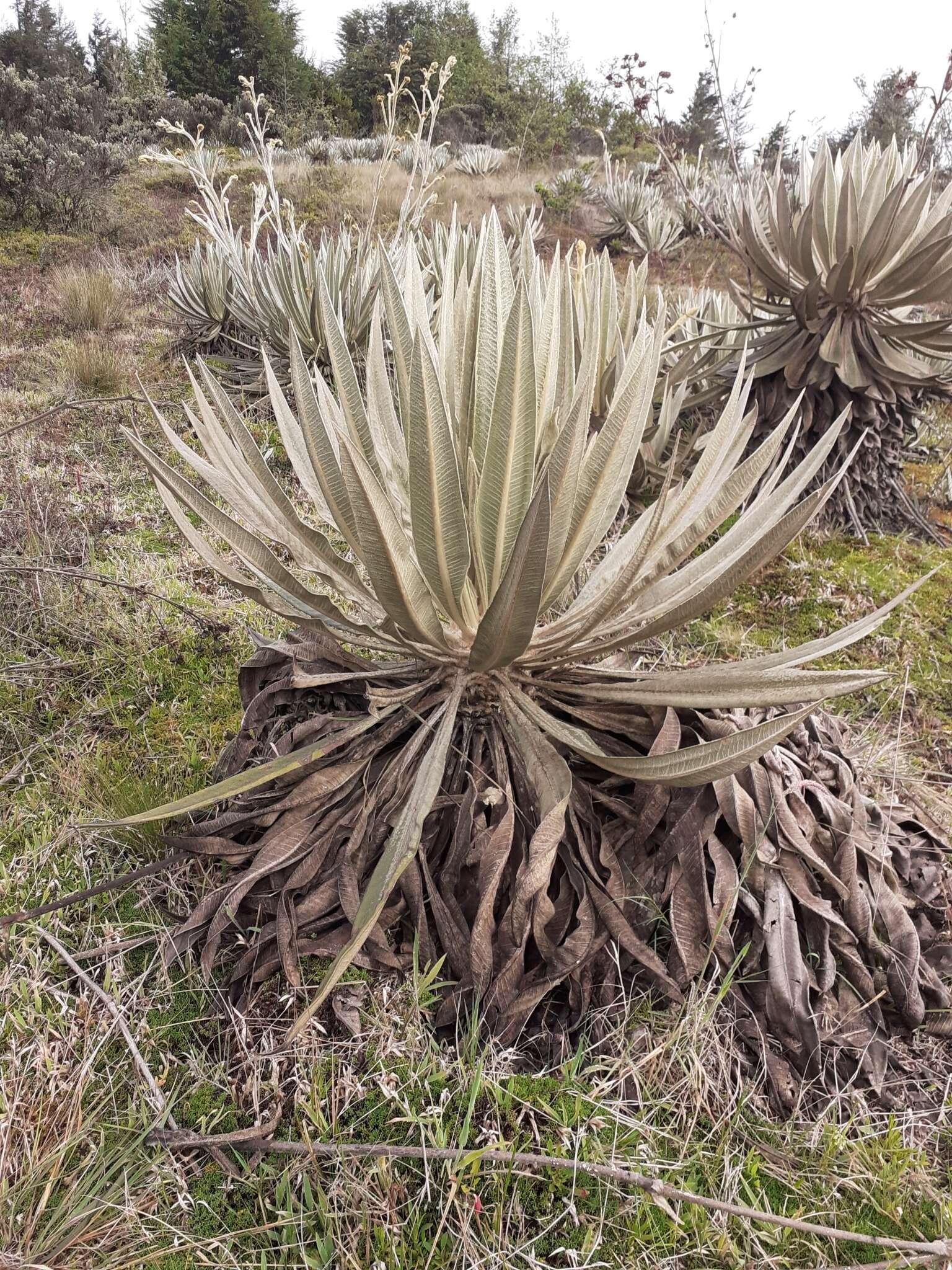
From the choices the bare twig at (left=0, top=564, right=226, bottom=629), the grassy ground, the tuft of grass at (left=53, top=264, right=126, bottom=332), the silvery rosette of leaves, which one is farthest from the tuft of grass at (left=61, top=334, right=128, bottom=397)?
the silvery rosette of leaves

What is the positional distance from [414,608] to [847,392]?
106 inches

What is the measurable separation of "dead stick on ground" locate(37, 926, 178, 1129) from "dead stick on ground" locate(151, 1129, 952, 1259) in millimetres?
43

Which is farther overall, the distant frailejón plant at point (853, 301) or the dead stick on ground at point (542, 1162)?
the distant frailejón plant at point (853, 301)

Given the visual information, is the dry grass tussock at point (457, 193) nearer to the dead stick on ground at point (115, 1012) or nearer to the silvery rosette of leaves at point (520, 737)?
the silvery rosette of leaves at point (520, 737)

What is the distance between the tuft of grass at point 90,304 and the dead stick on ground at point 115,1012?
671 cm

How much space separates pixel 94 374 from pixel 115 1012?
490 centimetres

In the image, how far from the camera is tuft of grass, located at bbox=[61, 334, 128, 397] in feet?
16.9

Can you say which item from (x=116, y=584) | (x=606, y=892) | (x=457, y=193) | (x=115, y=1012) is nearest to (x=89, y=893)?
(x=115, y=1012)

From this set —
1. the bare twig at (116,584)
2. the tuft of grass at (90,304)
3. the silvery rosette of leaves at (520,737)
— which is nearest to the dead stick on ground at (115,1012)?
the silvery rosette of leaves at (520,737)

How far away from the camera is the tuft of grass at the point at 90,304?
22.4 ft

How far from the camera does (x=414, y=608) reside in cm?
136

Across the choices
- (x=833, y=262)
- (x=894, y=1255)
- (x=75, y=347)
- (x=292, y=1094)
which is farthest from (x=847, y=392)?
(x=75, y=347)

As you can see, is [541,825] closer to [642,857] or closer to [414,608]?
[642,857]

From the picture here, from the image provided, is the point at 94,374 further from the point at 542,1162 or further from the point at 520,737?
the point at 542,1162
